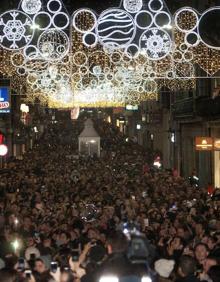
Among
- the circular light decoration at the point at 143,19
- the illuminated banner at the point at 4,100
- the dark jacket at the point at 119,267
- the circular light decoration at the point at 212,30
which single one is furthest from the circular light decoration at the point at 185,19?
the illuminated banner at the point at 4,100

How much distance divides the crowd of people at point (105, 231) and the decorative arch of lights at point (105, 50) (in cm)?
375

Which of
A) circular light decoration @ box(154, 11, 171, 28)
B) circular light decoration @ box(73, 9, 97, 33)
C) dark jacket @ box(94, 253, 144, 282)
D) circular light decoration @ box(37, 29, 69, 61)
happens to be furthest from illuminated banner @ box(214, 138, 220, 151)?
dark jacket @ box(94, 253, 144, 282)

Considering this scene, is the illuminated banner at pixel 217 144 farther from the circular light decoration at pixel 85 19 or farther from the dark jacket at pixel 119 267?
the dark jacket at pixel 119 267

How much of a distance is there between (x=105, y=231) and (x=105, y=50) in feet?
29.6

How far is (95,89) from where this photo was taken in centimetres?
3925

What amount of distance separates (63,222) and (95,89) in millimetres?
24875

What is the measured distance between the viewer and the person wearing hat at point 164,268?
9.67m

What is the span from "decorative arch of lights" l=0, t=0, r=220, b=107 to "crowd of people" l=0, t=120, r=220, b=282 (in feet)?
12.3

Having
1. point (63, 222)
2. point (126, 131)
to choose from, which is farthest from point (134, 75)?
point (126, 131)

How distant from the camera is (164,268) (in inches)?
391

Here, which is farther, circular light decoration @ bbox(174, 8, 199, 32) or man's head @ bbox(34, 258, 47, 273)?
circular light decoration @ bbox(174, 8, 199, 32)

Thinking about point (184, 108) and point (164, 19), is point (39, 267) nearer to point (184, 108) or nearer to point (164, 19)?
point (164, 19)

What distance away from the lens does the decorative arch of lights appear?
15273mm

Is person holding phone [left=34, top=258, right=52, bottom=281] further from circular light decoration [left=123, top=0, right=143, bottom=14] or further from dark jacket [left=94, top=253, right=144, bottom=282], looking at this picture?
circular light decoration [left=123, top=0, right=143, bottom=14]
